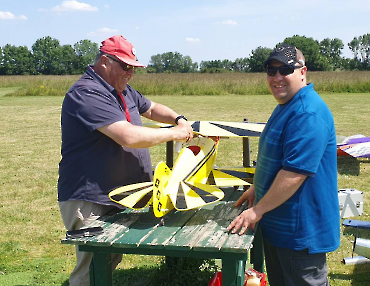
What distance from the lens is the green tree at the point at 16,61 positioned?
10156cm

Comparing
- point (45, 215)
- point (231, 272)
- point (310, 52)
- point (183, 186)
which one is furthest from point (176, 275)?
point (310, 52)

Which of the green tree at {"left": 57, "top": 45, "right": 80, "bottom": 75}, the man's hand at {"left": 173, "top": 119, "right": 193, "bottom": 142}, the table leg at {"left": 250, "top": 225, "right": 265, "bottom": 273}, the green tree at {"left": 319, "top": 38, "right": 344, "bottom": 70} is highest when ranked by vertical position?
the green tree at {"left": 319, "top": 38, "right": 344, "bottom": 70}

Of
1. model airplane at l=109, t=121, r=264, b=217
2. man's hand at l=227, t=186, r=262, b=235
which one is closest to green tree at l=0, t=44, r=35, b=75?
model airplane at l=109, t=121, r=264, b=217

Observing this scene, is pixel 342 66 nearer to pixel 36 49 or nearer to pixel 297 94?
pixel 36 49

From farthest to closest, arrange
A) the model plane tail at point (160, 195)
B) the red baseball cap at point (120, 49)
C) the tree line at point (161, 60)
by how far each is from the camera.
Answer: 1. the tree line at point (161, 60)
2. the red baseball cap at point (120, 49)
3. the model plane tail at point (160, 195)

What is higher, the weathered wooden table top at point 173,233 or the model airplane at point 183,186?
the model airplane at point 183,186

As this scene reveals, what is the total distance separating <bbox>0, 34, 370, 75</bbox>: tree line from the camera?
290 ft

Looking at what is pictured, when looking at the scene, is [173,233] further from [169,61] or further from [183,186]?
[169,61]

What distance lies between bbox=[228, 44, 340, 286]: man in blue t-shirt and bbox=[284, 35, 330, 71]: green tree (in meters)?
90.9

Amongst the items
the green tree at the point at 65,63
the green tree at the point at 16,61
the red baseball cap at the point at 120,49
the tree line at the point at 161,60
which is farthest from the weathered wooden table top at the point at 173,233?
the green tree at the point at 16,61

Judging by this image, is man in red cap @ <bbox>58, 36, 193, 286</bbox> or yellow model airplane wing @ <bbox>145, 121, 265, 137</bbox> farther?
yellow model airplane wing @ <bbox>145, 121, 265, 137</bbox>

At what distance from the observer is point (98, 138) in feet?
9.73

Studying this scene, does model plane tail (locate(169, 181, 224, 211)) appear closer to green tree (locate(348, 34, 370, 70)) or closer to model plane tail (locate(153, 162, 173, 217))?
model plane tail (locate(153, 162, 173, 217))

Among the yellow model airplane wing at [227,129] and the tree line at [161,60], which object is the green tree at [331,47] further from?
the yellow model airplane wing at [227,129]
